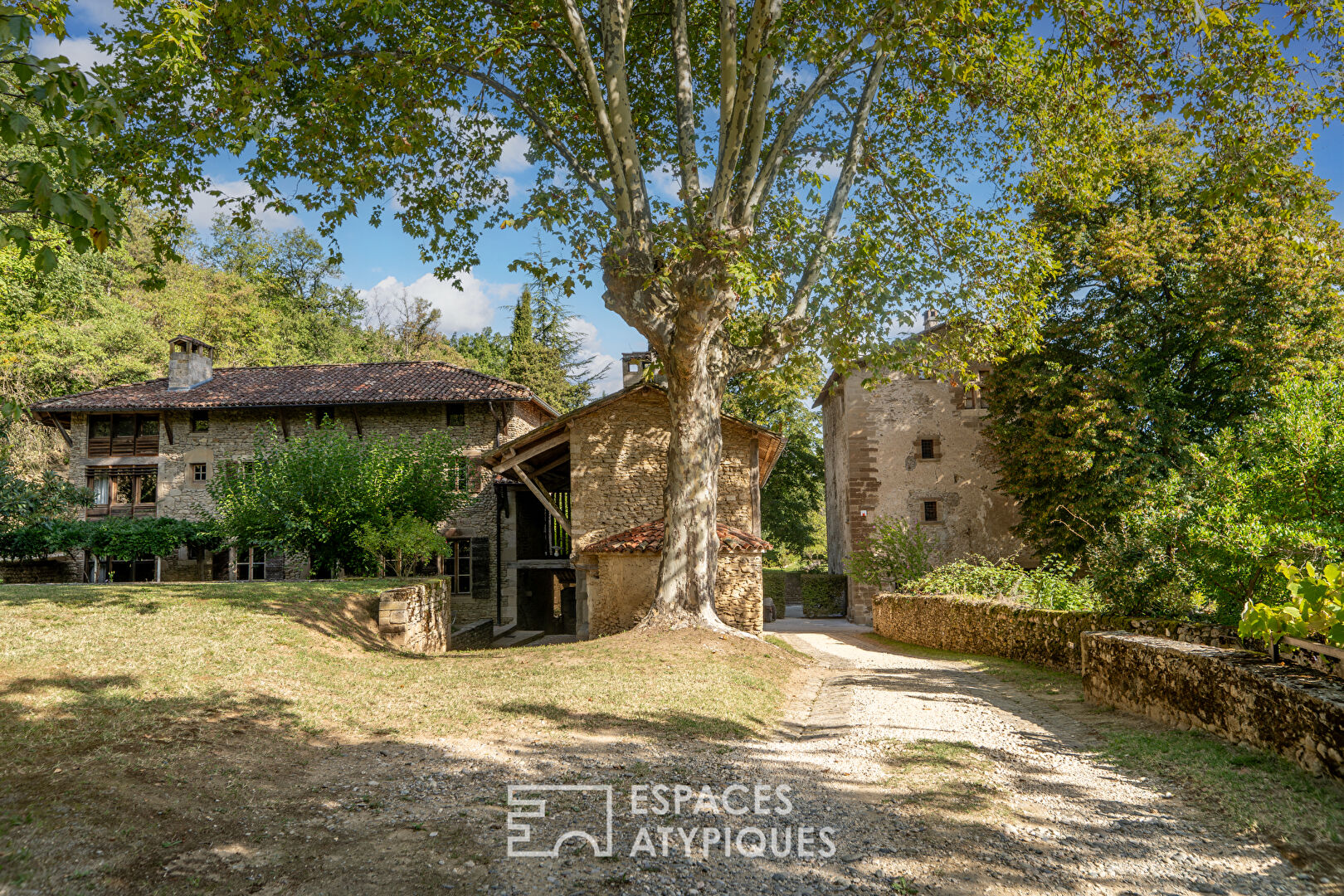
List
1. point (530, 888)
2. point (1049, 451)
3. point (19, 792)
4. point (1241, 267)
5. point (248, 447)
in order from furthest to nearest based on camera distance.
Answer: point (248, 447) < point (1049, 451) < point (1241, 267) < point (19, 792) < point (530, 888)

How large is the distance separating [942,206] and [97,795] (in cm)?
1305

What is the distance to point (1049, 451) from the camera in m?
18.8

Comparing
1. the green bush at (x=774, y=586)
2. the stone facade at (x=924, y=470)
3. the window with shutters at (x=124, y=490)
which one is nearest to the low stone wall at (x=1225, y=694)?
the stone facade at (x=924, y=470)

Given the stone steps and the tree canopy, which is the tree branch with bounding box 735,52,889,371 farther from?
the stone steps

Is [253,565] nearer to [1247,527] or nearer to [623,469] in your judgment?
[623,469]

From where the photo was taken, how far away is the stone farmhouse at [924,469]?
22.8m

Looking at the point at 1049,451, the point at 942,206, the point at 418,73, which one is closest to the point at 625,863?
the point at 418,73

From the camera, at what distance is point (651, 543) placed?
13.6 meters

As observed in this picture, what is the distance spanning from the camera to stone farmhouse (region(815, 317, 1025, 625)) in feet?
74.7

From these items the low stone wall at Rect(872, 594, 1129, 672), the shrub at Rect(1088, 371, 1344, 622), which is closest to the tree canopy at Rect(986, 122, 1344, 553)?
the low stone wall at Rect(872, 594, 1129, 672)

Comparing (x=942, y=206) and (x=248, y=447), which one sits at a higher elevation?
(x=942, y=206)

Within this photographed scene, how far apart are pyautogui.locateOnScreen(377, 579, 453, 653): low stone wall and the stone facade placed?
13.2 metres

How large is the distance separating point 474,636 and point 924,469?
1411cm

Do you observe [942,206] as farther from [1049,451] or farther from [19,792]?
[19,792]
